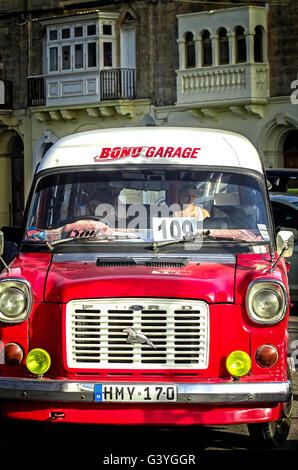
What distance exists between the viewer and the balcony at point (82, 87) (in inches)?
1515

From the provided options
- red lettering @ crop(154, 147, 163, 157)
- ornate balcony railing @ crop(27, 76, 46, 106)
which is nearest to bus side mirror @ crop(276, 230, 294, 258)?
red lettering @ crop(154, 147, 163, 157)

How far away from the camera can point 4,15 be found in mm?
41938

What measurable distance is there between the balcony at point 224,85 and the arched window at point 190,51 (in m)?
0.45

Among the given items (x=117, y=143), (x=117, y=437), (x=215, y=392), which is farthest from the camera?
(x=117, y=143)

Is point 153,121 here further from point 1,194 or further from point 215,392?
point 215,392

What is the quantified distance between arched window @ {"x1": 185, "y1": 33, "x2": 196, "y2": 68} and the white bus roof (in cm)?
2826

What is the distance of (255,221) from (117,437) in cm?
193

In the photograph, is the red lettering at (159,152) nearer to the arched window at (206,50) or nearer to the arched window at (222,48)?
the arched window at (222,48)

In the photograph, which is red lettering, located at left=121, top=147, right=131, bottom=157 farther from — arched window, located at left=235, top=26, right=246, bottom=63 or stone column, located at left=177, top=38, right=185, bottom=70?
stone column, located at left=177, top=38, right=185, bottom=70

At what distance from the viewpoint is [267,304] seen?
685cm

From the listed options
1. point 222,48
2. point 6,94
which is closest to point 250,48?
point 222,48

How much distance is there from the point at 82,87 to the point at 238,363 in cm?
3337

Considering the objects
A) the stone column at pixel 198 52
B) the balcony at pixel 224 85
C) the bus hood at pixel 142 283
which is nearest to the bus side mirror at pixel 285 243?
the bus hood at pixel 142 283
